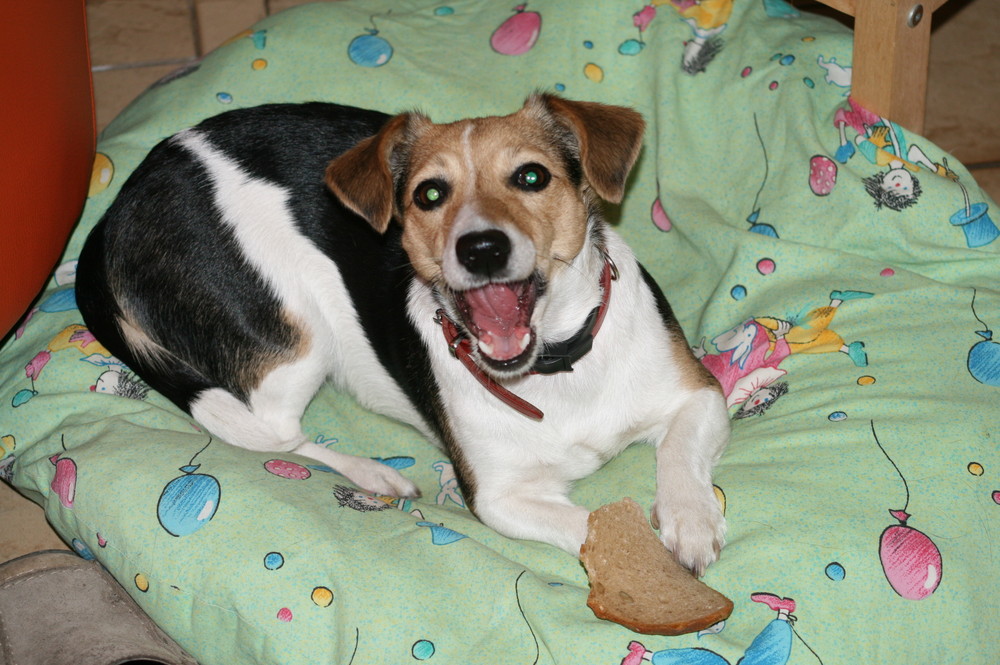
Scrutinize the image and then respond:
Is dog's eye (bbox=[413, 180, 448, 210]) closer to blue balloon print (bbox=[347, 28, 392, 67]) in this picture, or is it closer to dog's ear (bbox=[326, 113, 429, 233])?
dog's ear (bbox=[326, 113, 429, 233])

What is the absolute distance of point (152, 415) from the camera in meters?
3.26

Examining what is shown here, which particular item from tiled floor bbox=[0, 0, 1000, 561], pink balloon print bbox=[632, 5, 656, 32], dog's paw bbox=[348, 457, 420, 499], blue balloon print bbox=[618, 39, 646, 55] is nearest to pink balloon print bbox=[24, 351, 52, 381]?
tiled floor bbox=[0, 0, 1000, 561]

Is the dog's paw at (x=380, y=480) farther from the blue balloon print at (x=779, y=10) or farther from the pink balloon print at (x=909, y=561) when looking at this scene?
the blue balloon print at (x=779, y=10)

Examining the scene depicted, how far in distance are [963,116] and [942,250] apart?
71.0 inches

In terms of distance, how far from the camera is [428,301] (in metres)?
2.95

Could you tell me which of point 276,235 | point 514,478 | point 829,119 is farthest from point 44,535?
point 829,119

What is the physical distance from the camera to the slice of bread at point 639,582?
2365 millimetres

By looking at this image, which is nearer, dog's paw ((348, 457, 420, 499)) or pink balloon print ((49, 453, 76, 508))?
pink balloon print ((49, 453, 76, 508))

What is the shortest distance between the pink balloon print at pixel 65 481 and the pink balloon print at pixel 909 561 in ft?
7.51

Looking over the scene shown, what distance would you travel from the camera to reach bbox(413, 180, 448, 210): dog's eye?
8.92 ft

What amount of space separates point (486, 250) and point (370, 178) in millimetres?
521

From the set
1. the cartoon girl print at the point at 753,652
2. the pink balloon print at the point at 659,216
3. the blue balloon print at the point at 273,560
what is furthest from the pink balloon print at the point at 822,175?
the blue balloon print at the point at 273,560

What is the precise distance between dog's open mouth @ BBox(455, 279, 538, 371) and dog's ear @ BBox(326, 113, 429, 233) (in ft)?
1.08

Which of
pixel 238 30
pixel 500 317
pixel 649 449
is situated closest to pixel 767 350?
pixel 649 449
